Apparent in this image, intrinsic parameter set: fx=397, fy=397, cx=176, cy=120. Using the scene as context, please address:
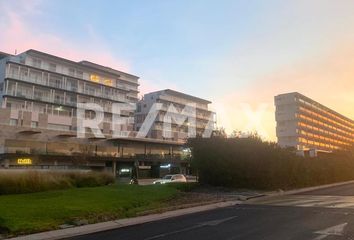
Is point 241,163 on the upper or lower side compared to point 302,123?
lower

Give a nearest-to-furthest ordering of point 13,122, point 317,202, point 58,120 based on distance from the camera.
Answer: point 317,202, point 13,122, point 58,120

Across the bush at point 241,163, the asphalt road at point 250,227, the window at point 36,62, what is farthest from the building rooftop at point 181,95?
the asphalt road at point 250,227

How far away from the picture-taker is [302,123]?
13675 centimetres

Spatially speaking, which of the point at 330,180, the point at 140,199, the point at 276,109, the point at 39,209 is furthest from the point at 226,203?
the point at 276,109

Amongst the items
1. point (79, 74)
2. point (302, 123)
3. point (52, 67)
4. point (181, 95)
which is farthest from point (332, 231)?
point (302, 123)

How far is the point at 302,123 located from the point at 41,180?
124m

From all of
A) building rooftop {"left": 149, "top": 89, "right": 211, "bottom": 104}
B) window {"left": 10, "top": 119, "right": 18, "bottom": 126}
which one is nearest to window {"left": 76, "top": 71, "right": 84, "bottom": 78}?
window {"left": 10, "top": 119, "right": 18, "bottom": 126}

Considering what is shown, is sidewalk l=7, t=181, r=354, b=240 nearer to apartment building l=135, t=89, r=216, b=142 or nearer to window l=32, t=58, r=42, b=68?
window l=32, t=58, r=42, b=68

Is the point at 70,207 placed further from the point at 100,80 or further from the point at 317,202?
the point at 100,80

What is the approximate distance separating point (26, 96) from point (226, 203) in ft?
233

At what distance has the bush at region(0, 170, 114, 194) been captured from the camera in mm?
21766

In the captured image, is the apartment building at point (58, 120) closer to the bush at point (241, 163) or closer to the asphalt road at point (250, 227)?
the bush at point (241, 163)

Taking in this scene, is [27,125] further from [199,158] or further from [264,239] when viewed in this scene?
[264,239]

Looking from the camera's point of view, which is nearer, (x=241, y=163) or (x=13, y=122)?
(x=241, y=163)
